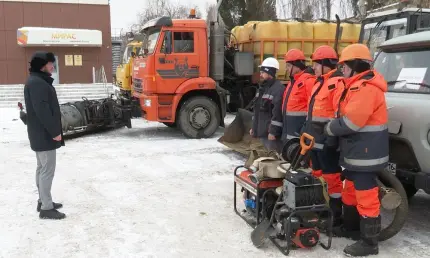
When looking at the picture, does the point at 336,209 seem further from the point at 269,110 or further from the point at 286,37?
the point at 286,37

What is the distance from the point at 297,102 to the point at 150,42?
5.95 metres

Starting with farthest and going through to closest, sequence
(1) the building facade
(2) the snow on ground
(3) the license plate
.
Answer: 1. (1) the building facade
2. (3) the license plate
3. (2) the snow on ground

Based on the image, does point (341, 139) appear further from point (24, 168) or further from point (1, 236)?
point (24, 168)

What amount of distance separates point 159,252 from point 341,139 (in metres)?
1.99

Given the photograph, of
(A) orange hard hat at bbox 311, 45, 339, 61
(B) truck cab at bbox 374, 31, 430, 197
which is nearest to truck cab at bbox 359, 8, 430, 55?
(B) truck cab at bbox 374, 31, 430, 197

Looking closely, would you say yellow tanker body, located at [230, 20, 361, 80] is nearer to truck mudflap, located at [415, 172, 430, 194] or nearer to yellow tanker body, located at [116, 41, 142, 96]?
yellow tanker body, located at [116, 41, 142, 96]

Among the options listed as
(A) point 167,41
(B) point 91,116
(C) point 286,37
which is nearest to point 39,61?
(A) point 167,41

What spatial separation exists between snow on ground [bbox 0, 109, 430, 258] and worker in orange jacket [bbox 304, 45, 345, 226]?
56 cm

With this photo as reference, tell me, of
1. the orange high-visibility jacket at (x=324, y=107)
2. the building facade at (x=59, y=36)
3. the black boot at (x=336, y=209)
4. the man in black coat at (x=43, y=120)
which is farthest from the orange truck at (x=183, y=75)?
the building facade at (x=59, y=36)

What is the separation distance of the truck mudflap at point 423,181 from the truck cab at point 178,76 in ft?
21.9

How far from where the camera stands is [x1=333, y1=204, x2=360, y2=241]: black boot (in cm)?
425

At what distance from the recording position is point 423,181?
3.96m

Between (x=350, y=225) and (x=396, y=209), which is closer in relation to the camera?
(x=396, y=209)

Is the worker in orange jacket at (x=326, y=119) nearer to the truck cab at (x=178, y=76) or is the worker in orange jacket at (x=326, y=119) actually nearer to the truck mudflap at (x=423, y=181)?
the truck mudflap at (x=423, y=181)
